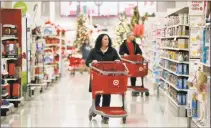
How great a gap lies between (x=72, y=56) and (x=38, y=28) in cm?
→ 822

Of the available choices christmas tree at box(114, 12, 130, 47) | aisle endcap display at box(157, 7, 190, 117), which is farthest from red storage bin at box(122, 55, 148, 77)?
christmas tree at box(114, 12, 130, 47)

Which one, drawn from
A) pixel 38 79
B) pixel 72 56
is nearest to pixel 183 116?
pixel 38 79

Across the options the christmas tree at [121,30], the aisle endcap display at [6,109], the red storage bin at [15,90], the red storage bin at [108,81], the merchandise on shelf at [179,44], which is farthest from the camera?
the christmas tree at [121,30]

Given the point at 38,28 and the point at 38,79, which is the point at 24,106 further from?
the point at 38,28

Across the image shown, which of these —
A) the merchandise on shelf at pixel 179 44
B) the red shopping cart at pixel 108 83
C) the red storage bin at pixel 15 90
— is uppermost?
the merchandise on shelf at pixel 179 44

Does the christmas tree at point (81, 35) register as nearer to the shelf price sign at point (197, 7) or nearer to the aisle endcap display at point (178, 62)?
the aisle endcap display at point (178, 62)

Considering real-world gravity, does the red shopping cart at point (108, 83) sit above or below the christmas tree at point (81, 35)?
below

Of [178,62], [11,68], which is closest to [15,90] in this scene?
[11,68]

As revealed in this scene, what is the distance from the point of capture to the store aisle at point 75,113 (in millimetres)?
7793

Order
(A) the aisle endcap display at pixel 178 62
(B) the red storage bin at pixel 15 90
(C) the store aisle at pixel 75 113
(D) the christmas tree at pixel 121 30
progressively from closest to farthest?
(C) the store aisle at pixel 75 113 → (A) the aisle endcap display at pixel 178 62 → (B) the red storage bin at pixel 15 90 → (D) the christmas tree at pixel 121 30

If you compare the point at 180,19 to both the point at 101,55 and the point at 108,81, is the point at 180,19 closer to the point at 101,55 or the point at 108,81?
the point at 101,55

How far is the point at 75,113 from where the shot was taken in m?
8.95

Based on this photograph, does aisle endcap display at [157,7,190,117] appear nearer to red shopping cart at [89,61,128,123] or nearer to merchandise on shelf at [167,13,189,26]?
merchandise on shelf at [167,13,189,26]

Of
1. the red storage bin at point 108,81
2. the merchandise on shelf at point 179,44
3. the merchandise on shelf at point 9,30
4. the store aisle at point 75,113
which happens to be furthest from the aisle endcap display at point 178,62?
the merchandise on shelf at point 9,30
